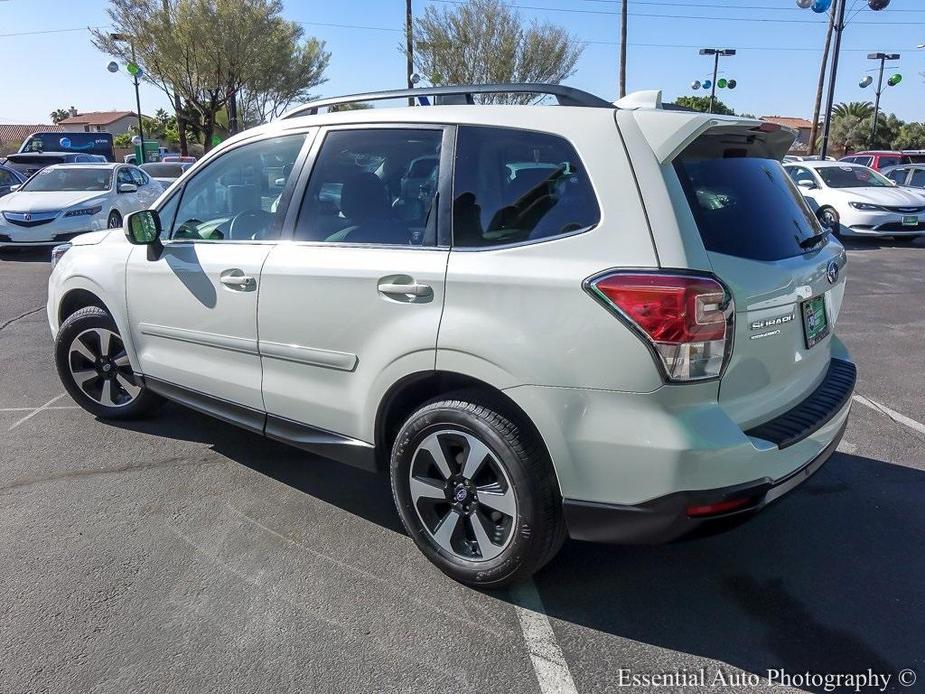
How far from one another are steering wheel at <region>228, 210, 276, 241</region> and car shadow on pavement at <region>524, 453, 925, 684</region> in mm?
2052

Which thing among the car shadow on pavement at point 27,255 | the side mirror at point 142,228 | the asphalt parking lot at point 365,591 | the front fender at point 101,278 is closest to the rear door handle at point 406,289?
the asphalt parking lot at point 365,591

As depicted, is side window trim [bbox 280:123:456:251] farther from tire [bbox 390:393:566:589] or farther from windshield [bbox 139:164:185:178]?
windshield [bbox 139:164:185:178]

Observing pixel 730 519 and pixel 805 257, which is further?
pixel 805 257

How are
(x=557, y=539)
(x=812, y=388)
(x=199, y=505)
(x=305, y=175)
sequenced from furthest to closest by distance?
(x=199, y=505)
(x=305, y=175)
(x=812, y=388)
(x=557, y=539)

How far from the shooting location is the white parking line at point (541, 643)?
240cm

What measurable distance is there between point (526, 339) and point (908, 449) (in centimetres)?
302

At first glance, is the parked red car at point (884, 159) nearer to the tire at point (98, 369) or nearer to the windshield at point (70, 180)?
the windshield at point (70, 180)

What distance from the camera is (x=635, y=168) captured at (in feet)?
8.09

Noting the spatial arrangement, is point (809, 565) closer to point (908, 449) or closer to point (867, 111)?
point (908, 449)

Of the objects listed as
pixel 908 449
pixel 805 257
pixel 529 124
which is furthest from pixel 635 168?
pixel 908 449

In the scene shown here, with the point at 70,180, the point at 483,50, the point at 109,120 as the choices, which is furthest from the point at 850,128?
the point at 109,120

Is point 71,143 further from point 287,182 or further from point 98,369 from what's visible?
point 287,182

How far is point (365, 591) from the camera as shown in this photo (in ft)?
9.53

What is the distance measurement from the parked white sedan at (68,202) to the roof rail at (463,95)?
1013cm
